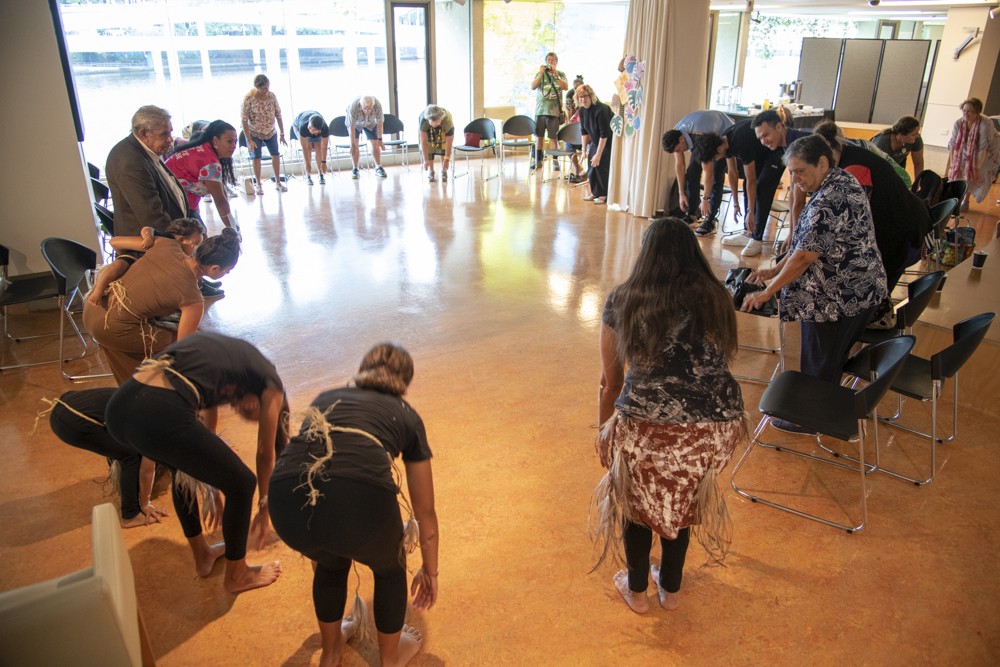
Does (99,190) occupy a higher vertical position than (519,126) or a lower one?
lower

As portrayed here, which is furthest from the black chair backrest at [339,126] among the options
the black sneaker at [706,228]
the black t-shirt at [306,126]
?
the black sneaker at [706,228]

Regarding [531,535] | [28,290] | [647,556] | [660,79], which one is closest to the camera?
[647,556]

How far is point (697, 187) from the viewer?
762 centimetres

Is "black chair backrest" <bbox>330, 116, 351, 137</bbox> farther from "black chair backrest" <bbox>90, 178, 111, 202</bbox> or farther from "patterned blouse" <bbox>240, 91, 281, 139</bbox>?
"black chair backrest" <bbox>90, 178, 111, 202</bbox>

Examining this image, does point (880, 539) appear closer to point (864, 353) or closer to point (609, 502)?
point (864, 353)

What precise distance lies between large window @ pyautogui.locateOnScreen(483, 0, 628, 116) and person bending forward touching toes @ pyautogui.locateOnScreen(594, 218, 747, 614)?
10.8 metres

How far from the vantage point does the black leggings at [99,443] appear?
2.75m

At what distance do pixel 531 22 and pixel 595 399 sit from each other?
10400 millimetres

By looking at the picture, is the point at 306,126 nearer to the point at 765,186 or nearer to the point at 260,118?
the point at 260,118

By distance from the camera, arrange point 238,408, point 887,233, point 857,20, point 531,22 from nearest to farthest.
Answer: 1. point 238,408
2. point 887,233
3. point 531,22
4. point 857,20

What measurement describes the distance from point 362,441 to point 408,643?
3.10 ft

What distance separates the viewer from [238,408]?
2.35 meters

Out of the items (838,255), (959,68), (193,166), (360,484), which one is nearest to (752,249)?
(838,255)

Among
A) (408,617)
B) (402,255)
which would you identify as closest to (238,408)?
(408,617)
